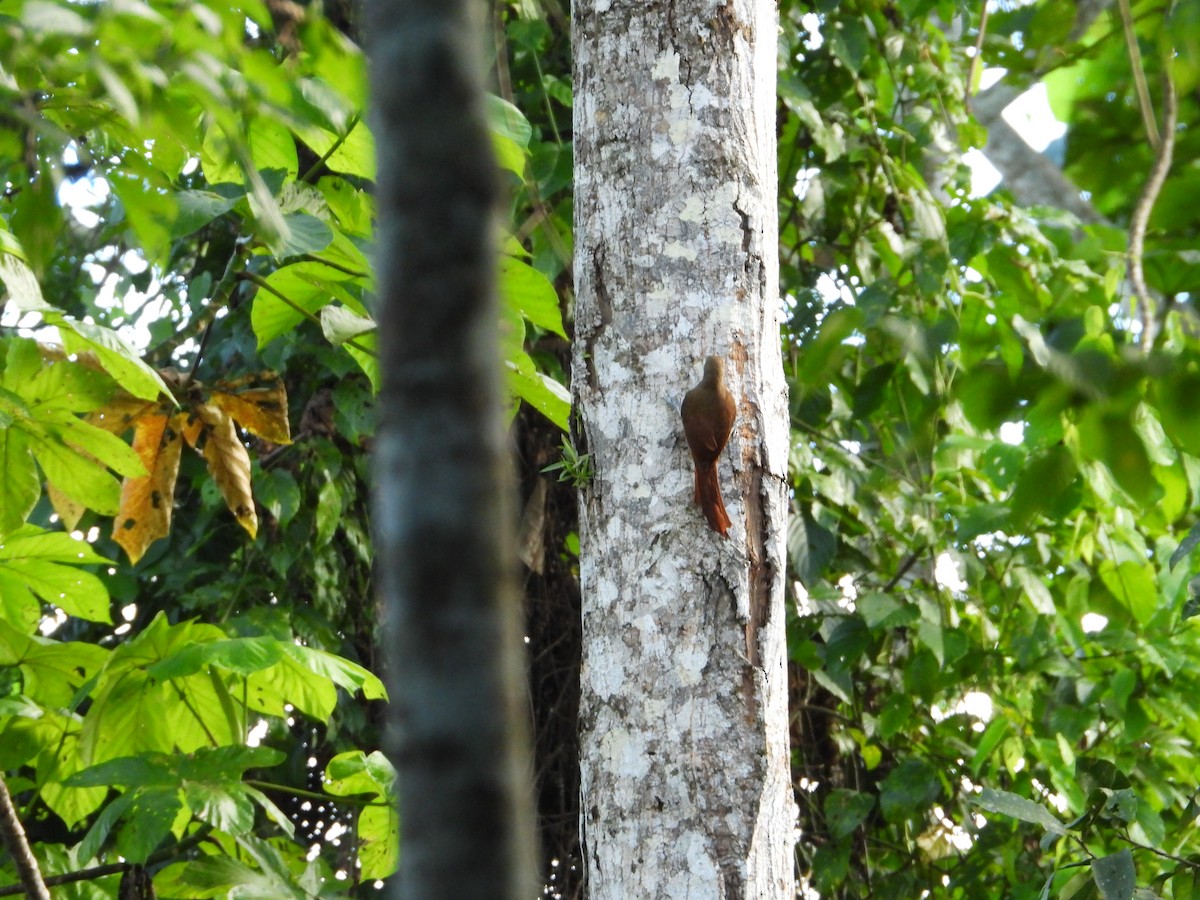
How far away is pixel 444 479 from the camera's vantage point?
0.27 metres

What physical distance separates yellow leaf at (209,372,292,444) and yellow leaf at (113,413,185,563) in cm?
8

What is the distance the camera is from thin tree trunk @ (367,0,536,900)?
0.84ft

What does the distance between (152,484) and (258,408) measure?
0.75 feet

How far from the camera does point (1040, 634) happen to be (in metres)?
2.91

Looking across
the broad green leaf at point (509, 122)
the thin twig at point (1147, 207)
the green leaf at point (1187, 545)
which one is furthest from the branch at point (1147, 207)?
the broad green leaf at point (509, 122)

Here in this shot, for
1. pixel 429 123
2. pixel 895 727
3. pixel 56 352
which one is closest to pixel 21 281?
pixel 56 352

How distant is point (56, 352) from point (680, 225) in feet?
3.96

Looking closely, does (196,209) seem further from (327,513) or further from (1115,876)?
(1115,876)

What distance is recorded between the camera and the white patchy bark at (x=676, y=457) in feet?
4.39

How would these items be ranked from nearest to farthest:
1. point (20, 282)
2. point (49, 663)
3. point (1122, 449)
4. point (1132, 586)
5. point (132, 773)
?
point (1122, 449) → point (20, 282) → point (132, 773) → point (49, 663) → point (1132, 586)

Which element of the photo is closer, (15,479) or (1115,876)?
(1115,876)

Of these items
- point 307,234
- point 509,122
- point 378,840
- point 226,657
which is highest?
point 509,122

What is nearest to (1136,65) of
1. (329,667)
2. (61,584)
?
(329,667)

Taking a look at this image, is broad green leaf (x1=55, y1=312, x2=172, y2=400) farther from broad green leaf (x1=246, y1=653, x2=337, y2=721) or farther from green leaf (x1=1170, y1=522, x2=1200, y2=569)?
green leaf (x1=1170, y1=522, x2=1200, y2=569)
